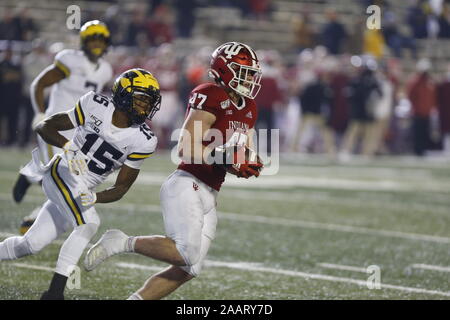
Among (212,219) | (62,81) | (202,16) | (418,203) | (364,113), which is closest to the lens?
(212,219)

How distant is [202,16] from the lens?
2031cm

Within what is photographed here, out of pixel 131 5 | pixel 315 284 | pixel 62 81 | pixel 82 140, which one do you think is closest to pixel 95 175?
pixel 82 140

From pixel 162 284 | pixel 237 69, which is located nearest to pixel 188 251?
pixel 162 284

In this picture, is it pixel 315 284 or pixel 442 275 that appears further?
pixel 442 275

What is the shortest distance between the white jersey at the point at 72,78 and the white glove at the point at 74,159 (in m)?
2.36

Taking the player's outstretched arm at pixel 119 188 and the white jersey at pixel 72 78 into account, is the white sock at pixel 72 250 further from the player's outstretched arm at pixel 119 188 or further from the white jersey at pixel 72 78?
the white jersey at pixel 72 78

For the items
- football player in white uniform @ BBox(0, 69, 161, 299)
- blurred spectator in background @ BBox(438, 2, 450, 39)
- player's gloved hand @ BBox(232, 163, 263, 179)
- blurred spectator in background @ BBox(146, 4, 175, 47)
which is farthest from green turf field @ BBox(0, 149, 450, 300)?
blurred spectator in background @ BBox(438, 2, 450, 39)

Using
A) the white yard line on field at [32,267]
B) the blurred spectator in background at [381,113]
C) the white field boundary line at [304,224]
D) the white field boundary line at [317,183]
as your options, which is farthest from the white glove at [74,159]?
the blurred spectator in background at [381,113]

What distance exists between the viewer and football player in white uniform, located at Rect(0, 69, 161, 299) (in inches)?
194

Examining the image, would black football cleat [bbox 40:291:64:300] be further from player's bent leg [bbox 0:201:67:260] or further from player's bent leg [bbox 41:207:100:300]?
player's bent leg [bbox 0:201:67:260]

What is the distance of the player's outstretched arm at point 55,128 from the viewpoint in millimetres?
5078

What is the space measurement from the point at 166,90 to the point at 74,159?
11.2 meters
